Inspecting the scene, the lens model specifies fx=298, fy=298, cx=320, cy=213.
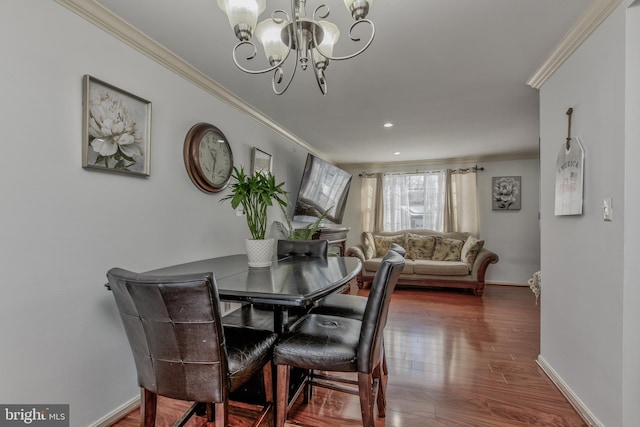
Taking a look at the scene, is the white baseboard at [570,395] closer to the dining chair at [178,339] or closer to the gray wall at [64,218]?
the dining chair at [178,339]

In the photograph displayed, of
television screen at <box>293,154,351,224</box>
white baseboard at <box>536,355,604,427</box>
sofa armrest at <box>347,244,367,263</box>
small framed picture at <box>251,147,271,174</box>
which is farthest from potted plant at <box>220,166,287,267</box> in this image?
sofa armrest at <box>347,244,367,263</box>

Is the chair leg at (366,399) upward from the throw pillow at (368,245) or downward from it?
downward

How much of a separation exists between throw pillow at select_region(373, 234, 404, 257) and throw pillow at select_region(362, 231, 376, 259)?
95mm

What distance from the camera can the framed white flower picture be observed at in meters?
1.56

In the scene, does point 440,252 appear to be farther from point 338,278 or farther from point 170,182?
point 170,182

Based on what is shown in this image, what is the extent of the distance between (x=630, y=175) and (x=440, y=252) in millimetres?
4030

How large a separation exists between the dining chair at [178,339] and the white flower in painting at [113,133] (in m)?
0.88

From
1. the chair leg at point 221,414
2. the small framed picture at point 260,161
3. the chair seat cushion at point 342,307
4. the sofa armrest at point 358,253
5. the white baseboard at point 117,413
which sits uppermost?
the small framed picture at point 260,161

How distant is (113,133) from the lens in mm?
1685

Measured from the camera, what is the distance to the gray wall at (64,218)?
1.27 meters

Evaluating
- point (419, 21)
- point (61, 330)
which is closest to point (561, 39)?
point (419, 21)

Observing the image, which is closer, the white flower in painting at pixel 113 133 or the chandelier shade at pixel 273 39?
the chandelier shade at pixel 273 39

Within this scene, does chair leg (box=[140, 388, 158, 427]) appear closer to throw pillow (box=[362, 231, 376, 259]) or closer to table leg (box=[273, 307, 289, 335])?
table leg (box=[273, 307, 289, 335])

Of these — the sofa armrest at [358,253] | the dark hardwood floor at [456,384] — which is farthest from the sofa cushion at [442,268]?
the dark hardwood floor at [456,384]
